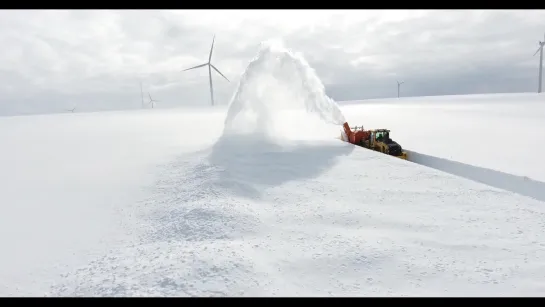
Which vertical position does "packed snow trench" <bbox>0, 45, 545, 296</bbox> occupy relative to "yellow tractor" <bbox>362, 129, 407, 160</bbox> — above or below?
below

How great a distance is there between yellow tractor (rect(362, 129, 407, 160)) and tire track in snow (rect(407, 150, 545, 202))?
48.6 inches

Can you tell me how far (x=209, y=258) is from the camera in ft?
25.2

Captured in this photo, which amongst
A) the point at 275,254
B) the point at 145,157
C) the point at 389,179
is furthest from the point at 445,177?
the point at 145,157

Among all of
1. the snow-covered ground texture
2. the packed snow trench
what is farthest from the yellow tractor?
the packed snow trench

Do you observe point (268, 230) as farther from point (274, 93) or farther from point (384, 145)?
point (274, 93)

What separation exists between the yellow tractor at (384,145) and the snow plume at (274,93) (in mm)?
2419

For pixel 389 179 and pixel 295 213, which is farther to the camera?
pixel 389 179

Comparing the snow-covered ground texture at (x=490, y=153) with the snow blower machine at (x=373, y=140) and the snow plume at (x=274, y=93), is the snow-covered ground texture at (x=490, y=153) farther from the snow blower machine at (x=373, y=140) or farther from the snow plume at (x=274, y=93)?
the snow plume at (x=274, y=93)

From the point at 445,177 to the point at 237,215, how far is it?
9265 millimetres

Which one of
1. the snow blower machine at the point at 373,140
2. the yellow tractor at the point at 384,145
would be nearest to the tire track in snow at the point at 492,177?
the yellow tractor at the point at 384,145

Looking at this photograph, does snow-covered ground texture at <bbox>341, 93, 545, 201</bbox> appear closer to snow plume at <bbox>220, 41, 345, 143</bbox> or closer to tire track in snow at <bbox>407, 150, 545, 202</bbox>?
tire track in snow at <bbox>407, 150, 545, 202</bbox>

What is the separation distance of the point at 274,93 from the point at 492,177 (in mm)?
15000

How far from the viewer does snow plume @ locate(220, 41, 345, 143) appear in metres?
22.0

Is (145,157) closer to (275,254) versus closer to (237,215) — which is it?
(237,215)
